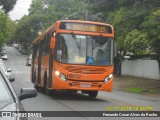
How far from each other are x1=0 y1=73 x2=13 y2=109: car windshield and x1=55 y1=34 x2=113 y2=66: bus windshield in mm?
10769

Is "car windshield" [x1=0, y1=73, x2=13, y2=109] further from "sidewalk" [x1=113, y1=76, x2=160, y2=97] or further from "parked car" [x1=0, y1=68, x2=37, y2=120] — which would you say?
"sidewalk" [x1=113, y1=76, x2=160, y2=97]

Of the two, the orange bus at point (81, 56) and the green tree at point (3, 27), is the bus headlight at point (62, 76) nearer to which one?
the orange bus at point (81, 56)

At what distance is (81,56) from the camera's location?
710 inches

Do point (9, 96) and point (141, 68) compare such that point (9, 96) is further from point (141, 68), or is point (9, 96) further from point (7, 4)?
point (7, 4)

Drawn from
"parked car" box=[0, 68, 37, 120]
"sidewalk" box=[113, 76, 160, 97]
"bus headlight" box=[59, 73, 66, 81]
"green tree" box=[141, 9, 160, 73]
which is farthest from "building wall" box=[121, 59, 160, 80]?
"parked car" box=[0, 68, 37, 120]

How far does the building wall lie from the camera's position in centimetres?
3816

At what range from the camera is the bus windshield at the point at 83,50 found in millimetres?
17953

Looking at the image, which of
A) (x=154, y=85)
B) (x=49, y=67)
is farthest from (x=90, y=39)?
(x=154, y=85)

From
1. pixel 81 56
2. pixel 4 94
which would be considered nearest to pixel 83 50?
pixel 81 56

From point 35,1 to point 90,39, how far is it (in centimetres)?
9166

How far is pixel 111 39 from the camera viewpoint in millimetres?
18562

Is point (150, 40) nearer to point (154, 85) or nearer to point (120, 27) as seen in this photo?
point (154, 85)

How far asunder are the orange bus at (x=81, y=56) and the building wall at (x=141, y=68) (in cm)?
1951

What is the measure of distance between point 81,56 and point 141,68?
24.2 metres
